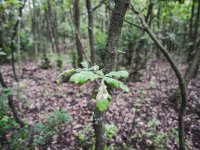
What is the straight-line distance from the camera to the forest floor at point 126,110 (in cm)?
377

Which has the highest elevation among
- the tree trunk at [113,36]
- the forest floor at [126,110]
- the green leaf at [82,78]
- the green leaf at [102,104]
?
the tree trunk at [113,36]

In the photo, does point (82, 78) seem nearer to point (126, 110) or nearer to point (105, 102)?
point (105, 102)

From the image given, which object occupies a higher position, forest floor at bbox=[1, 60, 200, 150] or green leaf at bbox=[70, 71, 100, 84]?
green leaf at bbox=[70, 71, 100, 84]

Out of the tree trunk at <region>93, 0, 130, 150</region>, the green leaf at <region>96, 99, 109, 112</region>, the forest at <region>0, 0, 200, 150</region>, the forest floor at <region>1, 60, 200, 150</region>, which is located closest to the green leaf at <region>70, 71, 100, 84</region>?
the forest at <region>0, 0, 200, 150</region>

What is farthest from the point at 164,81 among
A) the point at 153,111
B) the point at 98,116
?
the point at 98,116

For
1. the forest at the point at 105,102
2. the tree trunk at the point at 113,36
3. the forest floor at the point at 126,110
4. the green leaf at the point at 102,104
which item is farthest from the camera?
the forest floor at the point at 126,110

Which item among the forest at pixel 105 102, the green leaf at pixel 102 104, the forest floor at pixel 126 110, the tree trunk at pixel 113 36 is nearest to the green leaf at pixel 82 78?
the forest at pixel 105 102

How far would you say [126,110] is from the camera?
4.93m

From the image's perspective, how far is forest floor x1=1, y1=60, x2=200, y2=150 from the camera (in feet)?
12.4

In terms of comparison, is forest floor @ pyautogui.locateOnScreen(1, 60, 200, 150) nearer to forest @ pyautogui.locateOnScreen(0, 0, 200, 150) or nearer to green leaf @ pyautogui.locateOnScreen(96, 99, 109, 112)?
forest @ pyautogui.locateOnScreen(0, 0, 200, 150)

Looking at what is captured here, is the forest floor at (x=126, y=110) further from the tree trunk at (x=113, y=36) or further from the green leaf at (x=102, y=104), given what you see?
the green leaf at (x=102, y=104)

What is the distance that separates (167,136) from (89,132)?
5.75 ft

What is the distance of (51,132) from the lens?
346 cm

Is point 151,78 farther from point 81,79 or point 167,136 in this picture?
point 81,79
